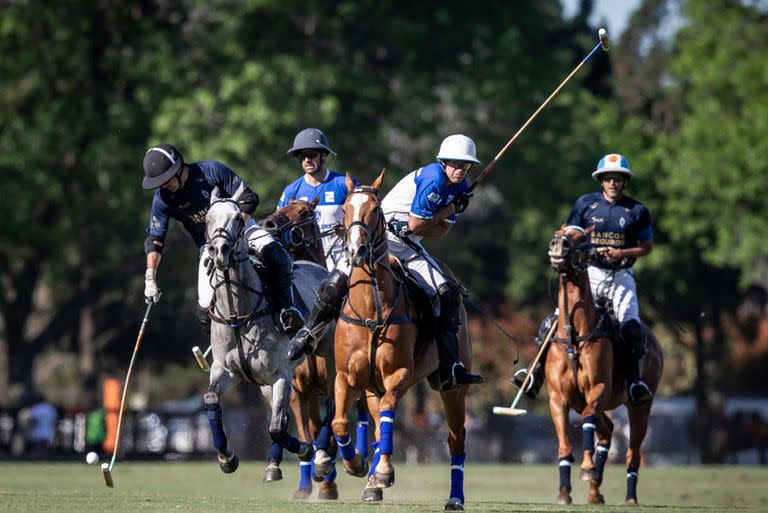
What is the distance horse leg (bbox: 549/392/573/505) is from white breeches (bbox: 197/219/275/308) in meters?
4.14

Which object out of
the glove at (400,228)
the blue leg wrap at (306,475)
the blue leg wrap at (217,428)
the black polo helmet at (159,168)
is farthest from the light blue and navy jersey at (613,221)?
the blue leg wrap at (217,428)

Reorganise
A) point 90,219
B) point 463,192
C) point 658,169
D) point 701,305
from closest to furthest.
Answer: point 463,192
point 90,219
point 658,169
point 701,305

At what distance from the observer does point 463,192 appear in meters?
14.7

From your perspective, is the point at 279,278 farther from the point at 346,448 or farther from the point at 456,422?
the point at 456,422

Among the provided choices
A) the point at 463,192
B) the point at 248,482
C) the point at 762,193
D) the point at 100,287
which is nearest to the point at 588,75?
the point at 762,193

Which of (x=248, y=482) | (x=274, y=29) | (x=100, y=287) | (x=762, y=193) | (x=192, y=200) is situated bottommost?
(x=248, y=482)

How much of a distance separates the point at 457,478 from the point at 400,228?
96.0 inches

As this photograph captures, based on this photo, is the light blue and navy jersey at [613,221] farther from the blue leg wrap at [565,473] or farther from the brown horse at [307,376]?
the brown horse at [307,376]

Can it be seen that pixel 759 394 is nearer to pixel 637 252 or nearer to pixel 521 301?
pixel 521 301

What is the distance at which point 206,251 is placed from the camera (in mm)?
13992

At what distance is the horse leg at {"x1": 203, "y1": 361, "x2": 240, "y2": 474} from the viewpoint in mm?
14078

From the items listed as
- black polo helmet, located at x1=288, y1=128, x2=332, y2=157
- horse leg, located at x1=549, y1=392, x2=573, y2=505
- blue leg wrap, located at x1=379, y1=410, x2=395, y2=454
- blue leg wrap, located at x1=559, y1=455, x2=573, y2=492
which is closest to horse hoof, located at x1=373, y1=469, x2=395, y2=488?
blue leg wrap, located at x1=379, y1=410, x2=395, y2=454

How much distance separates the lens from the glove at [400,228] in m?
14.6

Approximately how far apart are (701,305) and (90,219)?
65.2 ft
